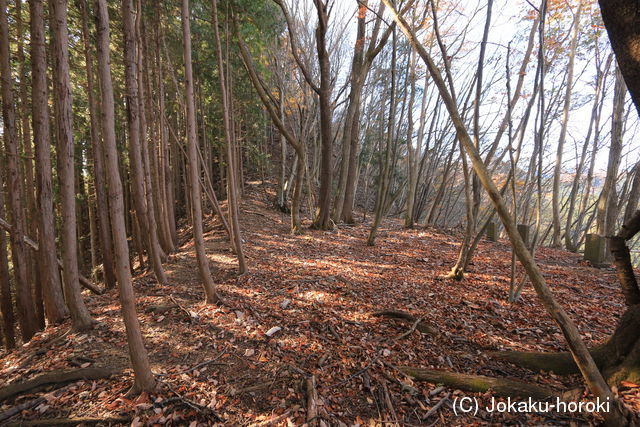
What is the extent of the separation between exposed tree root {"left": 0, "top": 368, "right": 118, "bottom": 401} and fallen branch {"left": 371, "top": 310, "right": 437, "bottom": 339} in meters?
3.41

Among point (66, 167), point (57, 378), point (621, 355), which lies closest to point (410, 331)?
point (621, 355)

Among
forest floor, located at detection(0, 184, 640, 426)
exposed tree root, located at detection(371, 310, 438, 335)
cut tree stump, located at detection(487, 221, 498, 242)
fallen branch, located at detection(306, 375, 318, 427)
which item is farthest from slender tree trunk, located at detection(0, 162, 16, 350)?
cut tree stump, located at detection(487, 221, 498, 242)

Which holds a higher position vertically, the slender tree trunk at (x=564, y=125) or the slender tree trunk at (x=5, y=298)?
the slender tree trunk at (x=564, y=125)

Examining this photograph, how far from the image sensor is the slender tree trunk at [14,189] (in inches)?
188

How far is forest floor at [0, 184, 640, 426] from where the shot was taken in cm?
257

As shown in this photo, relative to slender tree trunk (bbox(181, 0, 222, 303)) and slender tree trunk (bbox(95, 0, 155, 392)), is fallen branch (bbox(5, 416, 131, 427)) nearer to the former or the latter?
slender tree trunk (bbox(95, 0, 155, 392))

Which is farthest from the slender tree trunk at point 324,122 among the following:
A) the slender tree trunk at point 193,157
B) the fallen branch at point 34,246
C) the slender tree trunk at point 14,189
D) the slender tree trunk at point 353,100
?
the fallen branch at point 34,246

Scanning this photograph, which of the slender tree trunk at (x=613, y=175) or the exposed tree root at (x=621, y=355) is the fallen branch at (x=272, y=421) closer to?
the exposed tree root at (x=621, y=355)

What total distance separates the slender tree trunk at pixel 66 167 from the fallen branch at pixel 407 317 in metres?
4.43

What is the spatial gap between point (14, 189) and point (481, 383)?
8.32 meters

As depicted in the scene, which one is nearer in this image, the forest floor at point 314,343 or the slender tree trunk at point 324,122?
the forest floor at point 314,343

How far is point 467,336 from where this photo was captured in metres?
3.54

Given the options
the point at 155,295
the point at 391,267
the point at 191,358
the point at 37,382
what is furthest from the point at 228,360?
the point at 391,267

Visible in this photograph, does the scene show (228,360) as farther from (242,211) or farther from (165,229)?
(242,211)
